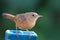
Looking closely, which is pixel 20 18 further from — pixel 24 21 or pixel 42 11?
pixel 42 11

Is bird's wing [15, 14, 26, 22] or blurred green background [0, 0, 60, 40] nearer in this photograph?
bird's wing [15, 14, 26, 22]

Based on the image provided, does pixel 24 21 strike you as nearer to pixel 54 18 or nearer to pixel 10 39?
pixel 10 39

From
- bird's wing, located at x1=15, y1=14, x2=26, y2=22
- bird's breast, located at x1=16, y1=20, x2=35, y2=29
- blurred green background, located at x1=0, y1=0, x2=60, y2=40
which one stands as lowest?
blurred green background, located at x1=0, y1=0, x2=60, y2=40

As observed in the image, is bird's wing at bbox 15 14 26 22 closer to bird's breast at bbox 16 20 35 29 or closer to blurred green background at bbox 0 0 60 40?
bird's breast at bbox 16 20 35 29

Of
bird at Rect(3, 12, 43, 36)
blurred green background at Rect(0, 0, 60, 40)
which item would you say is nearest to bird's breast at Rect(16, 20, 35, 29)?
bird at Rect(3, 12, 43, 36)

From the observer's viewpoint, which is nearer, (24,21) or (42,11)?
(24,21)

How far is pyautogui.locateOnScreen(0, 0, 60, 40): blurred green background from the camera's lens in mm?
2314

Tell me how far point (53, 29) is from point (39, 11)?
25 centimetres

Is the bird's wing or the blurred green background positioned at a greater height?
the bird's wing

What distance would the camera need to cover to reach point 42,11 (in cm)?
237

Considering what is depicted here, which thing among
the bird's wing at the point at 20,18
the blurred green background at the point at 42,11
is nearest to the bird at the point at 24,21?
the bird's wing at the point at 20,18

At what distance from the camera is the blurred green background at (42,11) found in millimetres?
2314

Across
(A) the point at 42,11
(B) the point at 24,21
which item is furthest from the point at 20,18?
(A) the point at 42,11

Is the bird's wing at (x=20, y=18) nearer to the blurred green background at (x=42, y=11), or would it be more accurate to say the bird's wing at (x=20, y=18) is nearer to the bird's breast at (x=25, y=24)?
the bird's breast at (x=25, y=24)
